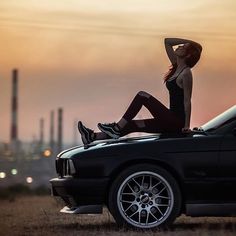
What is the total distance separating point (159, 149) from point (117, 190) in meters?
0.65

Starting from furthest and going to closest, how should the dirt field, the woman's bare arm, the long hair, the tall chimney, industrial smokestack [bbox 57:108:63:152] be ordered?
1. industrial smokestack [bbox 57:108:63:152]
2. the tall chimney
3. the long hair
4. the woman's bare arm
5. the dirt field

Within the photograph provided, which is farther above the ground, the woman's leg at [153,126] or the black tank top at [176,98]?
the black tank top at [176,98]

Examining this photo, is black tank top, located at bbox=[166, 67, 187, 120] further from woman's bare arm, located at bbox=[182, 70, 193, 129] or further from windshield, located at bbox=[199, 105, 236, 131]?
windshield, located at bbox=[199, 105, 236, 131]

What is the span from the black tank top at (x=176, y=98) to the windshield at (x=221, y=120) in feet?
1.10

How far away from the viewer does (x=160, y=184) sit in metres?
9.43

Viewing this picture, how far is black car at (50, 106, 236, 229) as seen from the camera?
9.38 meters

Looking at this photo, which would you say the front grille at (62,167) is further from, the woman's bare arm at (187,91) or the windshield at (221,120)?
the windshield at (221,120)

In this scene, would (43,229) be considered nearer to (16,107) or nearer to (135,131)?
(135,131)

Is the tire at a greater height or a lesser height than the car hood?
lesser

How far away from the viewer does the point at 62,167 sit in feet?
33.0

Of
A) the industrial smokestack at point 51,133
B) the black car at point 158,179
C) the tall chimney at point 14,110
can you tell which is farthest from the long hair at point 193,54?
the industrial smokestack at point 51,133

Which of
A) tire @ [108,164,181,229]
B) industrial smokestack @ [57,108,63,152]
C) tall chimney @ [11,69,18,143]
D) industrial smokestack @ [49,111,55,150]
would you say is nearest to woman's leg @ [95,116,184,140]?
tire @ [108,164,181,229]

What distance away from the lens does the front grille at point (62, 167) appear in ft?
32.1

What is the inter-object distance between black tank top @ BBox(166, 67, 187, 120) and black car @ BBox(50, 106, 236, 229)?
764mm
